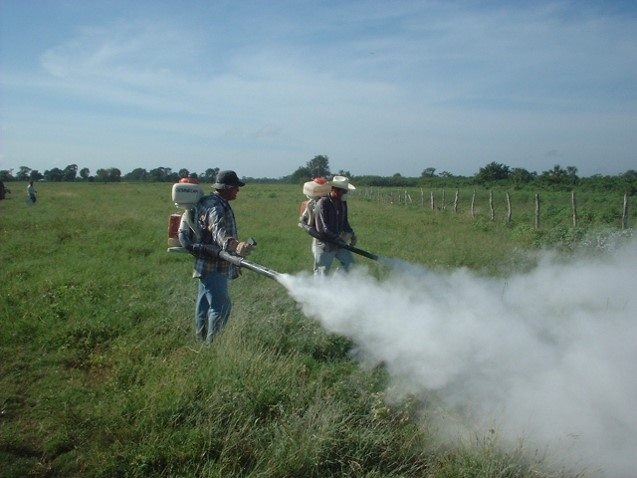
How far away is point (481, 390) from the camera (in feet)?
15.1

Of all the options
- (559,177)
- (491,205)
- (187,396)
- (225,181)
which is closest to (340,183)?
(225,181)

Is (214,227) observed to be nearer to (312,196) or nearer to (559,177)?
(312,196)

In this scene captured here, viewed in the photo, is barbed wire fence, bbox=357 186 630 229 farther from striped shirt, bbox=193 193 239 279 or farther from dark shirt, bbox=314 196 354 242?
striped shirt, bbox=193 193 239 279

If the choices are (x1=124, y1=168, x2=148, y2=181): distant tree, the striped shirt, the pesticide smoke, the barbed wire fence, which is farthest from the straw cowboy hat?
(x1=124, y1=168, x2=148, y2=181): distant tree

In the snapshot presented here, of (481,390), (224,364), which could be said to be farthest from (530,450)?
(224,364)

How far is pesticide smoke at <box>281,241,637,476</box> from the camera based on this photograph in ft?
13.1

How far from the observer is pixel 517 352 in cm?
468

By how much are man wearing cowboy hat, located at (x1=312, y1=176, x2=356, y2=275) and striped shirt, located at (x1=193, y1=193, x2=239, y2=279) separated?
1807mm

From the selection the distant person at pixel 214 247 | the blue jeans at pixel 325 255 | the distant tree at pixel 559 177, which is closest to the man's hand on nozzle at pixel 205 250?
the distant person at pixel 214 247

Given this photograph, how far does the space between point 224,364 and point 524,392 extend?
2672mm

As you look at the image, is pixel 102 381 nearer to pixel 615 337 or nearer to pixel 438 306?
pixel 438 306

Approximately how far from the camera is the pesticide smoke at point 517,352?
13.1 feet

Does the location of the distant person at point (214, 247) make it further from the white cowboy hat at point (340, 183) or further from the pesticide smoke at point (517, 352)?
the white cowboy hat at point (340, 183)

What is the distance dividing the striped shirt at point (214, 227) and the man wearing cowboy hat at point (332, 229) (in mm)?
1807
